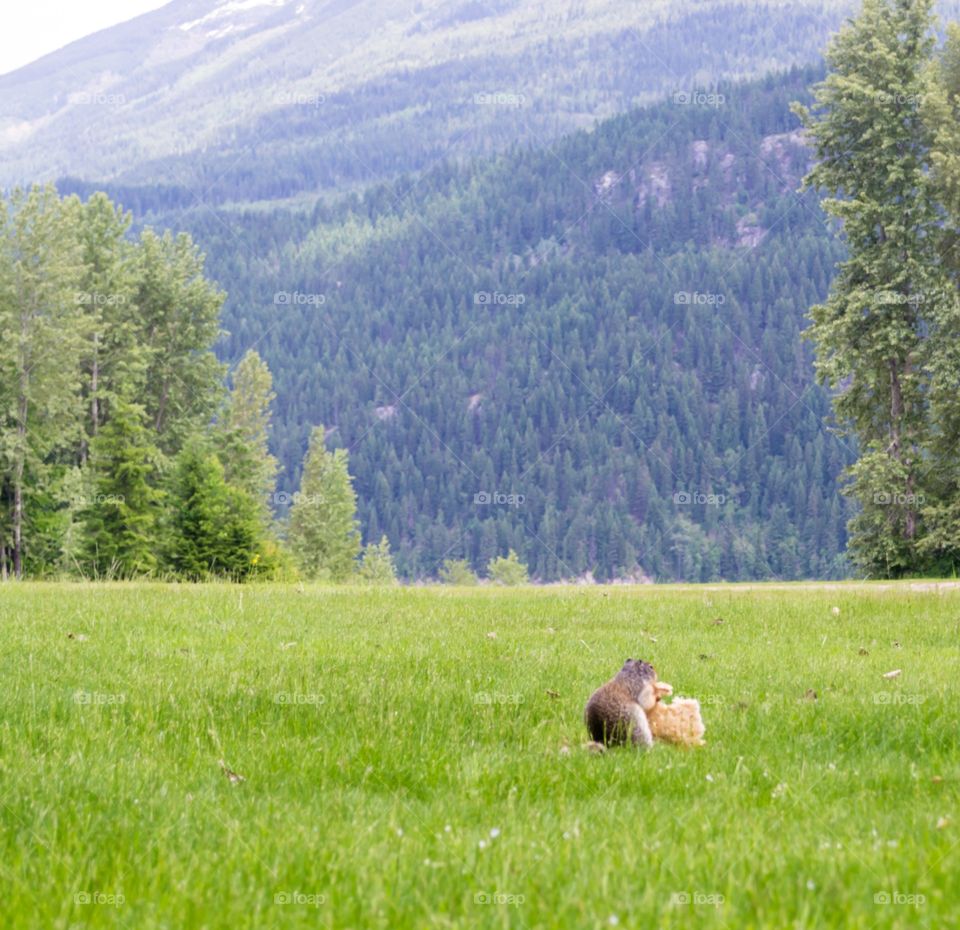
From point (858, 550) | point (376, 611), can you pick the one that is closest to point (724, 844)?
point (376, 611)

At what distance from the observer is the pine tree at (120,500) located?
48.5 m

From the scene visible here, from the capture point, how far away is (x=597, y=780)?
657 cm

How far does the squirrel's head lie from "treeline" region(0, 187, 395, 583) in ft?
109

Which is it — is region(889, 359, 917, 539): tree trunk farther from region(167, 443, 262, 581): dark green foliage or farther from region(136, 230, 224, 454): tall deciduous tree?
region(136, 230, 224, 454): tall deciduous tree

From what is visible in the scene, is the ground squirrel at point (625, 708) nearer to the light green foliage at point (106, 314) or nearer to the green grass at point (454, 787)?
the green grass at point (454, 787)

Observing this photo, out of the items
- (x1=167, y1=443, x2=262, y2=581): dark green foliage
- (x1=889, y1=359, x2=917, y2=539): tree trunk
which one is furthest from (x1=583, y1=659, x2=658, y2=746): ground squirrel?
(x1=167, y1=443, x2=262, y2=581): dark green foliage

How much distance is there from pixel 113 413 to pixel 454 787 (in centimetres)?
4547

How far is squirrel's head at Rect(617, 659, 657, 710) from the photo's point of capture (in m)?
7.39

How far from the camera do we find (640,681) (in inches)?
291

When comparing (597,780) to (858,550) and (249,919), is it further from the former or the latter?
(858,550)

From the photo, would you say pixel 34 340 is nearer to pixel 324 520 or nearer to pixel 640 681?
pixel 324 520

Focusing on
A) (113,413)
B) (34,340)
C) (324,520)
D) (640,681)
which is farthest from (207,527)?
(324,520)

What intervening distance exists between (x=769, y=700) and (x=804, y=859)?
4299mm

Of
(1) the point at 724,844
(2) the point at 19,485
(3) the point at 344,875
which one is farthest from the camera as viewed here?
(2) the point at 19,485
